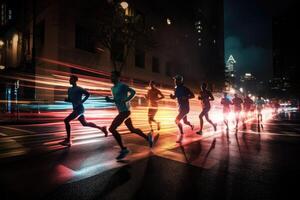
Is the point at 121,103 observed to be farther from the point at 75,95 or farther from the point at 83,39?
the point at 83,39

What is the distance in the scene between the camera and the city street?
3539 mm

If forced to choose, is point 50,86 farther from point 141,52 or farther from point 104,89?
point 141,52

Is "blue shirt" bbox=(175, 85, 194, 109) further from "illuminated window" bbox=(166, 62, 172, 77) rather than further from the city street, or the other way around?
"illuminated window" bbox=(166, 62, 172, 77)

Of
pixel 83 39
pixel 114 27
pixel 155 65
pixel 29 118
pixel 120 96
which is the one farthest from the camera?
pixel 155 65

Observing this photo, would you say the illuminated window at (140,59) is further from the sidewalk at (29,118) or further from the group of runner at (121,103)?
the group of runner at (121,103)

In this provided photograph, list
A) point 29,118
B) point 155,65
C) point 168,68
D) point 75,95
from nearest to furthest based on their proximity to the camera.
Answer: point 75,95 < point 29,118 < point 155,65 < point 168,68

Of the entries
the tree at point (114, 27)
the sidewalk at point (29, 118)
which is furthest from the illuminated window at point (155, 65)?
the sidewalk at point (29, 118)

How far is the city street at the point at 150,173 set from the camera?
139 inches

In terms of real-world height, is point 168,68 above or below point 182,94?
above

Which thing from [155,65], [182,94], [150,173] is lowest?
[150,173]

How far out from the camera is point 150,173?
4449mm

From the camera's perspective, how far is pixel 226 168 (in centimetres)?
484

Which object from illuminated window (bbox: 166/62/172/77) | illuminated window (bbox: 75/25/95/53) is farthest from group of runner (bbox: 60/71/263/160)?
illuminated window (bbox: 166/62/172/77)

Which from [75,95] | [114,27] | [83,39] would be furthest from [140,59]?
[75,95]
